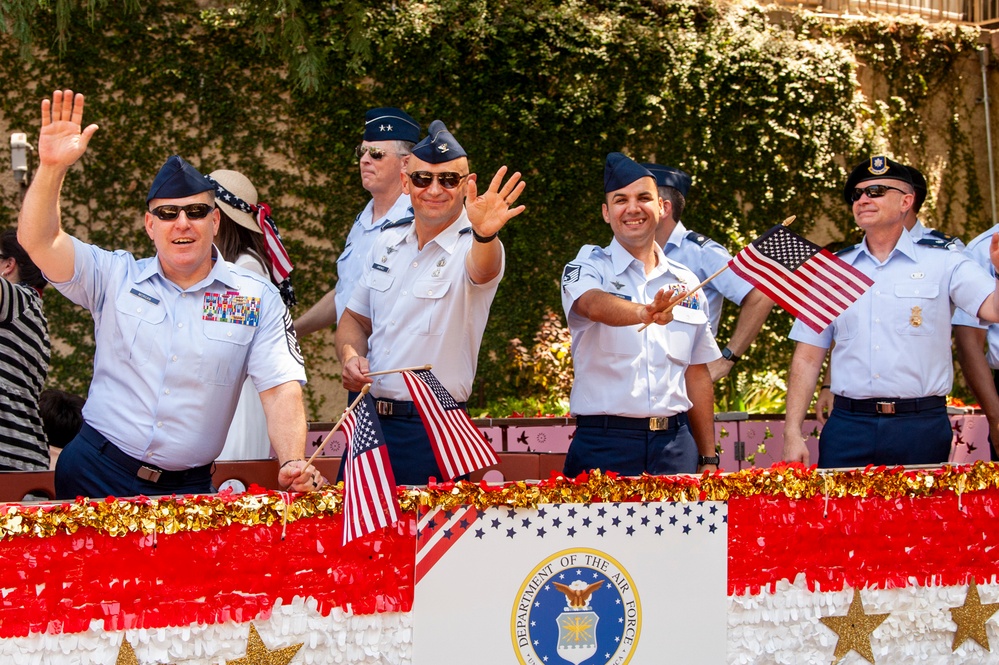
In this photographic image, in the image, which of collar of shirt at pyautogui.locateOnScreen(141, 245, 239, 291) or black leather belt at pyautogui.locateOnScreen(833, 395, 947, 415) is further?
black leather belt at pyautogui.locateOnScreen(833, 395, 947, 415)

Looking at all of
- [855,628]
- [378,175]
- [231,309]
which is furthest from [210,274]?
[855,628]

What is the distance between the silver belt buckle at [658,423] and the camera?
167 inches

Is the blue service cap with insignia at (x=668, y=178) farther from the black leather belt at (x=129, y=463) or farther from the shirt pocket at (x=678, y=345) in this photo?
the black leather belt at (x=129, y=463)

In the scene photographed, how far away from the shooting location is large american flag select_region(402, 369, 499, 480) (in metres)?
3.56

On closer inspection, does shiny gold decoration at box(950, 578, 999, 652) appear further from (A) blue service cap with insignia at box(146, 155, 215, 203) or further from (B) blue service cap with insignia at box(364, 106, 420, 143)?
(B) blue service cap with insignia at box(364, 106, 420, 143)

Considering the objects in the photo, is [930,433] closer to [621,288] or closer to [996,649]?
[996,649]

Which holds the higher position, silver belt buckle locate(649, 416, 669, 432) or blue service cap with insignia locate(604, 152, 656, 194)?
blue service cap with insignia locate(604, 152, 656, 194)

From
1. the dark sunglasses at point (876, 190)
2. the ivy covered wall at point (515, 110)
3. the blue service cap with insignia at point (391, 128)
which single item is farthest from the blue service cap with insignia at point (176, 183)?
the ivy covered wall at point (515, 110)

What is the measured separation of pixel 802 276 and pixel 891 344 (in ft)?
2.14

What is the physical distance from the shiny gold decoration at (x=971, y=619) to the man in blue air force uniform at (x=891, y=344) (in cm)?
64

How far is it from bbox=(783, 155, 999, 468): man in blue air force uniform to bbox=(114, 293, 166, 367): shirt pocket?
2518 mm

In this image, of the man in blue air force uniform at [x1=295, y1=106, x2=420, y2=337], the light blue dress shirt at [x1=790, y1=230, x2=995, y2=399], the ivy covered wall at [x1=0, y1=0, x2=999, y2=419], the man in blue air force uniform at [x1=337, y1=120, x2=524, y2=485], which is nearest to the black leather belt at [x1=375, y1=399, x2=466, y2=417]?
the man in blue air force uniform at [x1=337, y1=120, x2=524, y2=485]

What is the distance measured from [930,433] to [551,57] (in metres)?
7.16

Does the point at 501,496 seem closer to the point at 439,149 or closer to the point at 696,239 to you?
the point at 439,149
